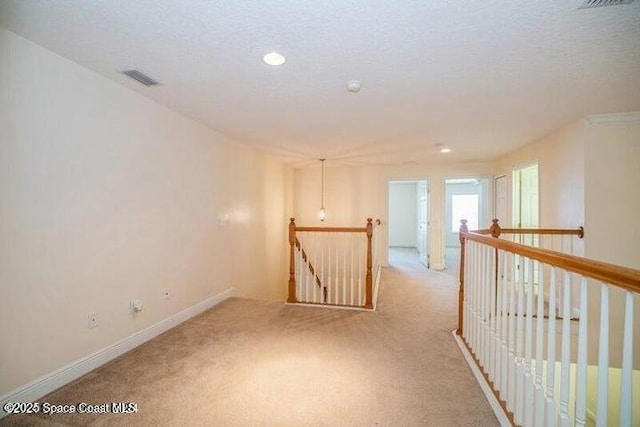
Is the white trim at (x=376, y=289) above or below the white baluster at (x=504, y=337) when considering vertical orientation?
below

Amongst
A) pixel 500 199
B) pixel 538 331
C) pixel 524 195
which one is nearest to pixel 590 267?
pixel 538 331

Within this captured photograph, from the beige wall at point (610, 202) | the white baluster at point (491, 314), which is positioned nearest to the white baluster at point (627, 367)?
the white baluster at point (491, 314)

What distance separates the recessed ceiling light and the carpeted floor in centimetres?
230

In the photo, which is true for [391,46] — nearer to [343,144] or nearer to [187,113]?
[187,113]

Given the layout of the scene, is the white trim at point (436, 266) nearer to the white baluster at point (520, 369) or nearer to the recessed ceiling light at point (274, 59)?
the white baluster at point (520, 369)

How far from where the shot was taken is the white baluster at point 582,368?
1140mm

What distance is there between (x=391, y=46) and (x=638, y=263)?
3703 millimetres

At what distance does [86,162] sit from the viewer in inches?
87.1

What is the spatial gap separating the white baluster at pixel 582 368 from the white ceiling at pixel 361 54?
1.51 metres

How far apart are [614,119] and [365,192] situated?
4.16 metres

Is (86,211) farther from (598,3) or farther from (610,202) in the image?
(610,202)

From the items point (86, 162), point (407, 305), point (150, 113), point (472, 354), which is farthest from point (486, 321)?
point (150, 113)

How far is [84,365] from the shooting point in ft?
7.18

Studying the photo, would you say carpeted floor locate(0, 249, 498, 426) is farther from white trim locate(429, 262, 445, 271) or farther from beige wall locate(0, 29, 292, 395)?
white trim locate(429, 262, 445, 271)
